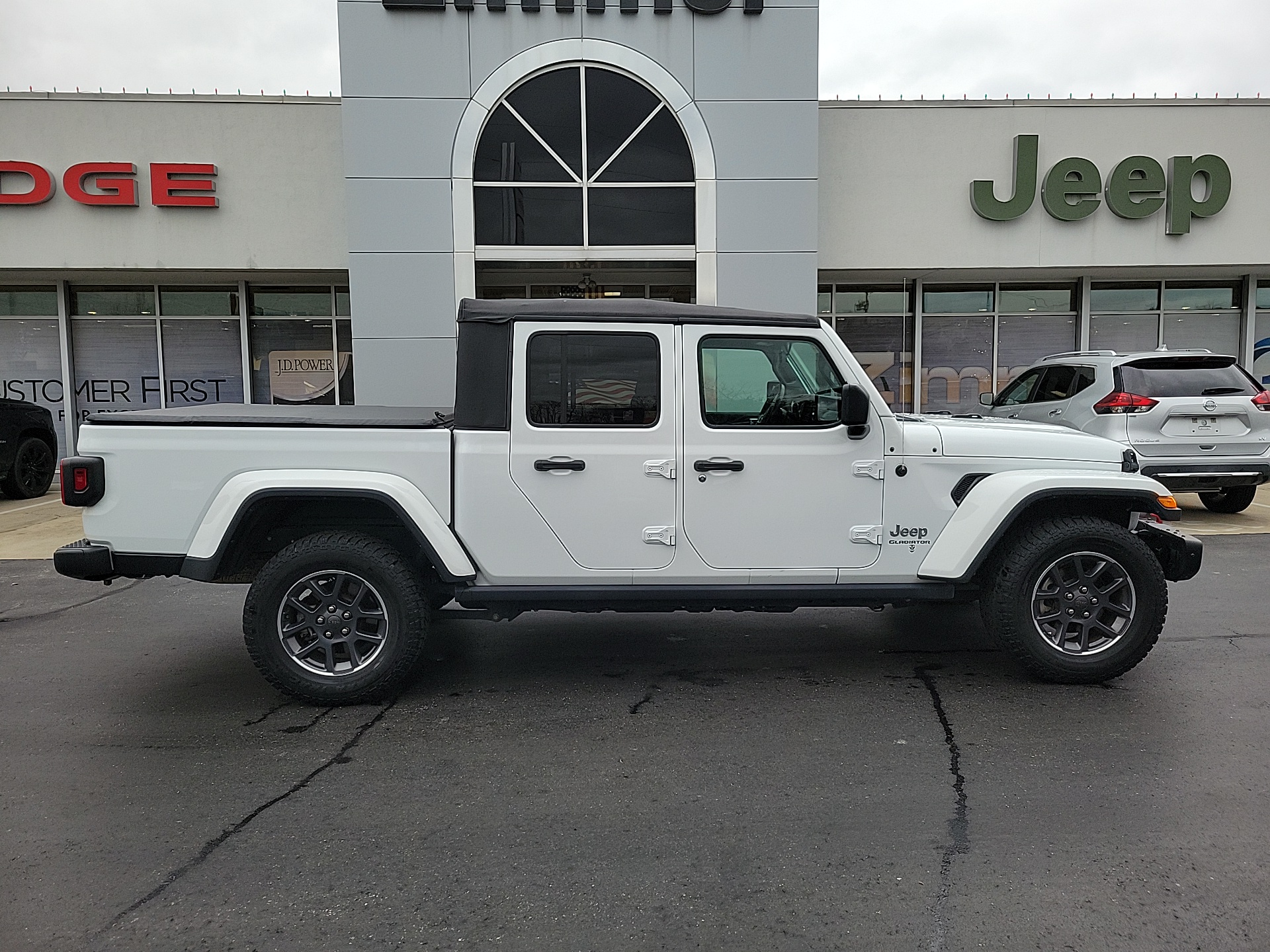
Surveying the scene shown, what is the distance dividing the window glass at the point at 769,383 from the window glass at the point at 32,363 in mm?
14848

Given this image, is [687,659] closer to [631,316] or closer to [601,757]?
[601,757]

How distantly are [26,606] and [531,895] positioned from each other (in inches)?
224

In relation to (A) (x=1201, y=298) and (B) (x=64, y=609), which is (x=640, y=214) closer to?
(B) (x=64, y=609)

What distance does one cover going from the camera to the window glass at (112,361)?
50.5ft

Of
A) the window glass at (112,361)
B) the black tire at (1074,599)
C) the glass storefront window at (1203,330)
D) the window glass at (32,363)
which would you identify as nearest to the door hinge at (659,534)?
the black tire at (1074,599)

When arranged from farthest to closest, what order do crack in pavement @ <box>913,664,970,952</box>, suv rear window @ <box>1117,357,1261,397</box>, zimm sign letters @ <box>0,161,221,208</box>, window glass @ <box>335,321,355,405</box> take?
window glass @ <box>335,321,355,405</box>, zimm sign letters @ <box>0,161,221,208</box>, suv rear window @ <box>1117,357,1261,397</box>, crack in pavement @ <box>913,664,970,952</box>

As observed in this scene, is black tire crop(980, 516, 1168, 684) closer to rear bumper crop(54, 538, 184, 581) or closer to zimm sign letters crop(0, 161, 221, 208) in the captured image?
rear bumper crop(54, 538, 184, 581)

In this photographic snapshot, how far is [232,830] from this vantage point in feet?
10.6

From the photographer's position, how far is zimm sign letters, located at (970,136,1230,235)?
13672 mm

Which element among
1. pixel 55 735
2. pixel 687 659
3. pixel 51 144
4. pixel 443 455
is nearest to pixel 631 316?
pixel 443 455

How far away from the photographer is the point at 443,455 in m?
4.40

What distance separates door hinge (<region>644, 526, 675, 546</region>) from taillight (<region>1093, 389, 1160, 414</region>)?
6759 millimetres

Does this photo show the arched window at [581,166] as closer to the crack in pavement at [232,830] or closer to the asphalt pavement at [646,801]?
the asphalt pavement at [646,801]

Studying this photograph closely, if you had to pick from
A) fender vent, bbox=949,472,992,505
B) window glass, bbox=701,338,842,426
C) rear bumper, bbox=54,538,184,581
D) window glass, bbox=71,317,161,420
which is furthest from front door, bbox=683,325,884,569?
window glass, bbox=71,317,161,420
